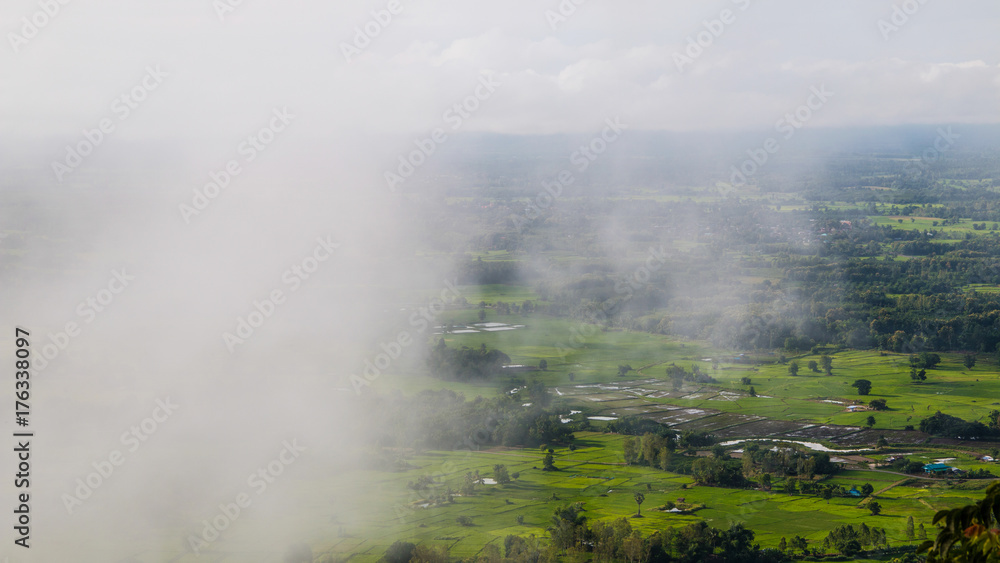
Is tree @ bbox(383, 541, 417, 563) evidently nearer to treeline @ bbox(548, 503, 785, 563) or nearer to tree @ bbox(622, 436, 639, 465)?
treeline @ bbox(548, 503, 785, 563)

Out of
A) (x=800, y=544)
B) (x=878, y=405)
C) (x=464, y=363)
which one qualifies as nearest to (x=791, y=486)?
(x=800, y=544)

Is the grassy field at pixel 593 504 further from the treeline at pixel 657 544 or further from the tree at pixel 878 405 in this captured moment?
the tree at pixel 878 405

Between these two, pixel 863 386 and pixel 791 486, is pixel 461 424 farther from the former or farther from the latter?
pixel 863 386

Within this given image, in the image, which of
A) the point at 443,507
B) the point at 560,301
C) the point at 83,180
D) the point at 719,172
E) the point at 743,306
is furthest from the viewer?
the point at 719,172

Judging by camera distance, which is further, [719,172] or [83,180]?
[719,172]

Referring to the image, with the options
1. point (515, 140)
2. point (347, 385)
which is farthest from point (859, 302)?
point (515, 140)

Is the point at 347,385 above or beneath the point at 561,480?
above

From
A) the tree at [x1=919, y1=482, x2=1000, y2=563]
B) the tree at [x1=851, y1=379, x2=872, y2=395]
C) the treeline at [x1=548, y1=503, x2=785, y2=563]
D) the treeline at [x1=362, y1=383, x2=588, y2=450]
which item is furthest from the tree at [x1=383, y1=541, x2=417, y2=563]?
the tree at [x1=851, y1=379, x2=872, y2=395]

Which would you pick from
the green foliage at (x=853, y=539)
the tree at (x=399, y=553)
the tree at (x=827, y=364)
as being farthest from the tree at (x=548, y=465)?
the tree at (x=827, y=364)

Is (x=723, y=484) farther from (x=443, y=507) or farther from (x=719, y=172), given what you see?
(x=719, y=172)
